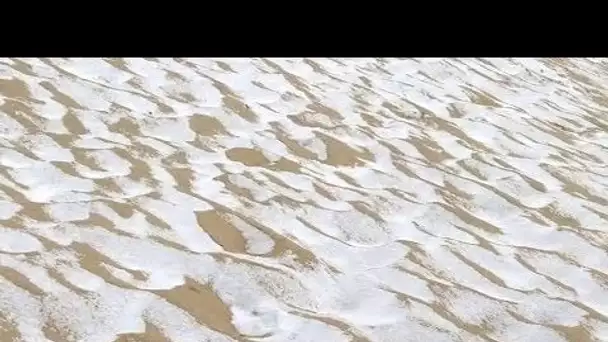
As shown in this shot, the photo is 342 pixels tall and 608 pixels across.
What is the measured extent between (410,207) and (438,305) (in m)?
0.91

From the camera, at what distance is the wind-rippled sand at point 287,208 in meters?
3.11

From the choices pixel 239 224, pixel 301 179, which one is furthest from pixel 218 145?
pixel 239 224

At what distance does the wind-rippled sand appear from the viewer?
3.11 m

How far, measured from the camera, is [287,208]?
13.0 ft

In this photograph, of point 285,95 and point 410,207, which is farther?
point 285,95

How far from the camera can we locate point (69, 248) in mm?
3305

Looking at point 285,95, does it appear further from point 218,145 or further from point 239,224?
point 239,224

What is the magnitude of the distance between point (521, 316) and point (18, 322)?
1.68 meters

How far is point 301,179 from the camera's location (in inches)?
171
